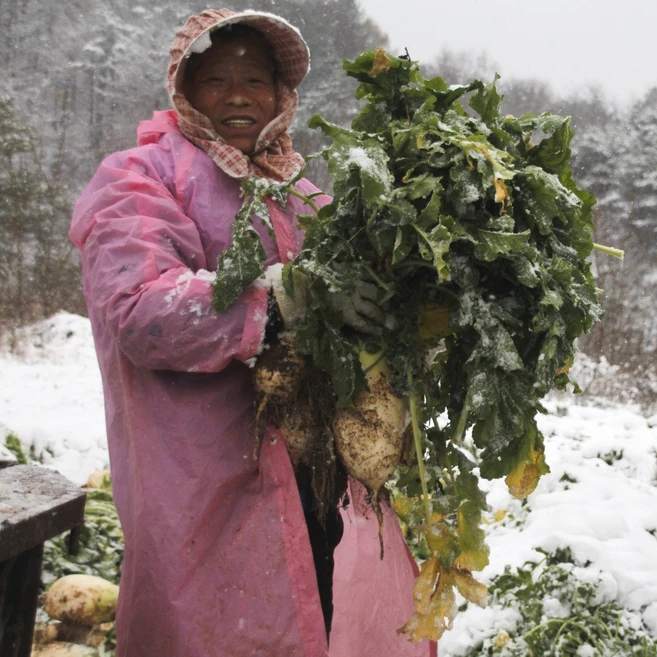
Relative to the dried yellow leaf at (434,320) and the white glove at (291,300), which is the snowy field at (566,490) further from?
the white glove at (291,300)

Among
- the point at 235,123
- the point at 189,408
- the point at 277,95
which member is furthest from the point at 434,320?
the point at 277,95

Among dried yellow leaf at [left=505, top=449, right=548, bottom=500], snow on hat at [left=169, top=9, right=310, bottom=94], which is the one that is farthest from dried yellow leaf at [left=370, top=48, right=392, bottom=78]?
dried yellow leaf at [left=505, top=449, right=548, bottom=500]

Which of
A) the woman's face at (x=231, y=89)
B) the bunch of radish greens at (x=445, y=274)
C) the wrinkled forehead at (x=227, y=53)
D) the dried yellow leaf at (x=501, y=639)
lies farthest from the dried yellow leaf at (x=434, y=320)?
the dried yellow leaf at (x=501, y=639)

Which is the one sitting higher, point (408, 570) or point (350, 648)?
point (408, 570)

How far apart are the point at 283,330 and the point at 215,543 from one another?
49 centimetres

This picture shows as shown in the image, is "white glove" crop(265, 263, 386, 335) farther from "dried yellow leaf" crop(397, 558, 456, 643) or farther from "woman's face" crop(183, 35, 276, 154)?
"dried yellow leaf" crop(397, 558, 456, 643)

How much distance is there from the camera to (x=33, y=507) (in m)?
2.05

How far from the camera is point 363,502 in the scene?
184 cm

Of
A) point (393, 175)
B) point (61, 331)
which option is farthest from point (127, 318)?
point (61, 331)

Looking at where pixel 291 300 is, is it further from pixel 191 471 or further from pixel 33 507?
pixel 33 507

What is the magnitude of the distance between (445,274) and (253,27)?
0.91 meters

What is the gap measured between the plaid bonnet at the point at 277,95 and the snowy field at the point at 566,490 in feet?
6.50

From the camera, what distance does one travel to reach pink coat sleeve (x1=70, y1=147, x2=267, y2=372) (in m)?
1.35

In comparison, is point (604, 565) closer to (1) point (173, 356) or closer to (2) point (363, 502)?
(2) point (363, 502)
